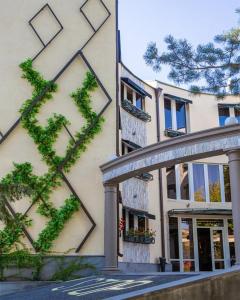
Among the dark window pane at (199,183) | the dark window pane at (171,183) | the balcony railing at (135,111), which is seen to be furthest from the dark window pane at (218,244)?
the balcony railing at (135,111)

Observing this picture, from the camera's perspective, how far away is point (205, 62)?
8.91 m

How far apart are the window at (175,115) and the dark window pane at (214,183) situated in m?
2.18

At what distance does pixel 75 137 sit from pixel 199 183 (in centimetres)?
798

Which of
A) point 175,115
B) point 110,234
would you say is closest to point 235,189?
point 110,234

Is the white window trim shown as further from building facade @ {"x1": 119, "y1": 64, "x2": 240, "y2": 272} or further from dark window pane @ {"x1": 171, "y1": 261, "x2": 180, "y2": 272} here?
dark window pane @ {"x1": 171, "y1": 261, "x2": 180, "y2": 272}

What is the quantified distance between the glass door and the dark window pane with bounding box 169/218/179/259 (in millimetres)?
1739

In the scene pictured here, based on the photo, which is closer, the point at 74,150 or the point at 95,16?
the point at 74,150

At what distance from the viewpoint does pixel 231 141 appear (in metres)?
9.49

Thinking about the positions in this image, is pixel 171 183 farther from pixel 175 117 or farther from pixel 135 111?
pixel 135 111

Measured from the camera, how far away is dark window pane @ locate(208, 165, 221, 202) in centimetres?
2002

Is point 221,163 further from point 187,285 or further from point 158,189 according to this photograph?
point 187,285

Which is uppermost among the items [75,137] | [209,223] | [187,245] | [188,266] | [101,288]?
[75,137]

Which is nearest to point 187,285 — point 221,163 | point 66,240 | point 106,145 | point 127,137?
point 66,240

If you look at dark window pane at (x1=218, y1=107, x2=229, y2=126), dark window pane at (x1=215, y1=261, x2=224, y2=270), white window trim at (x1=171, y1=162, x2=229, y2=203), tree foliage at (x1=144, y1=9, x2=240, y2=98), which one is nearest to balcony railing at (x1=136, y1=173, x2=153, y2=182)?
white window trim at (x1=171, y1=162, x2=229, y2=203)
